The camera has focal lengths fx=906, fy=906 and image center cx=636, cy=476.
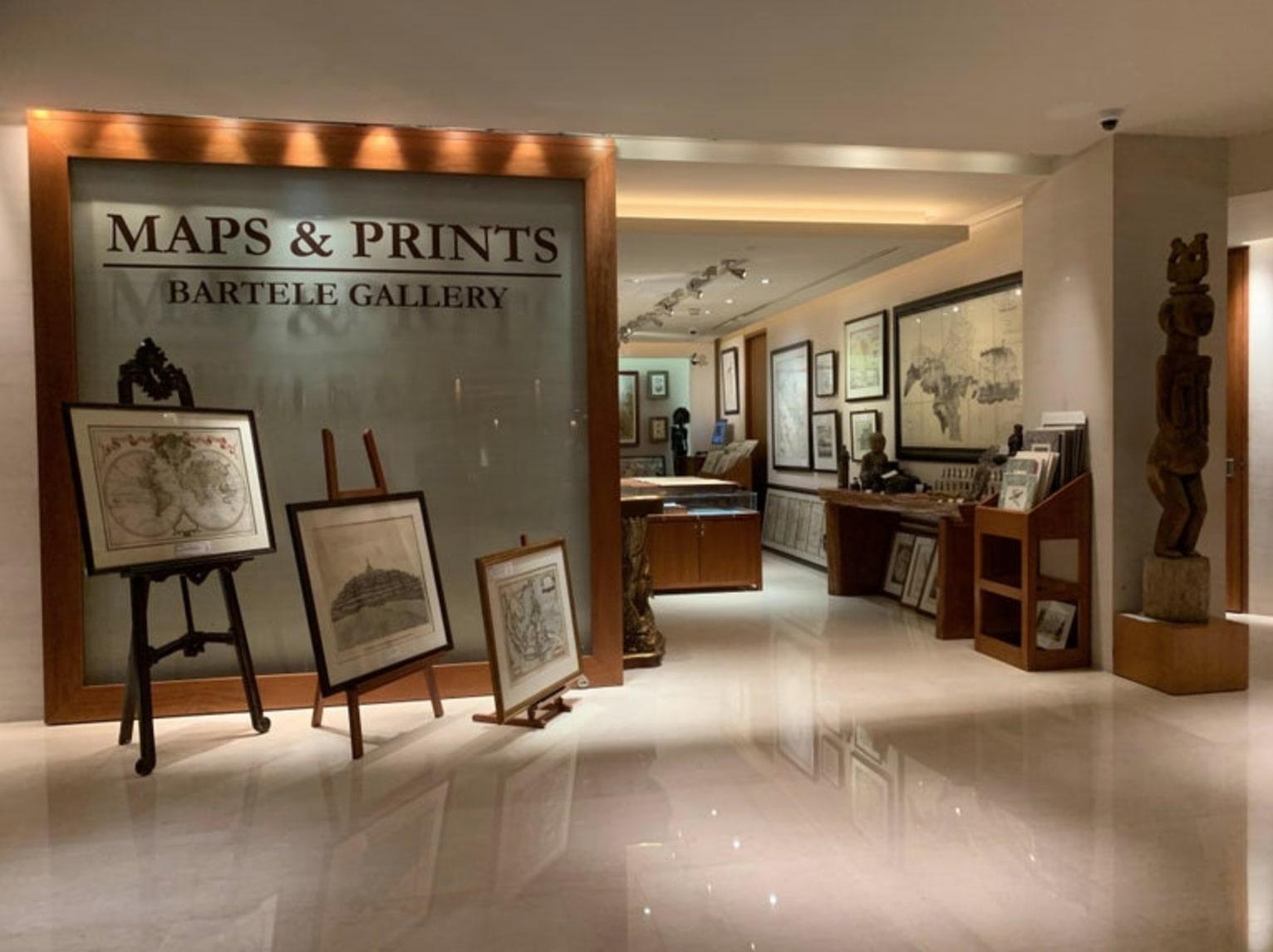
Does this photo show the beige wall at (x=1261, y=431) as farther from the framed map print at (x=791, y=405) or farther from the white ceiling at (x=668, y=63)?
the framed map print at (x=791, y=405)

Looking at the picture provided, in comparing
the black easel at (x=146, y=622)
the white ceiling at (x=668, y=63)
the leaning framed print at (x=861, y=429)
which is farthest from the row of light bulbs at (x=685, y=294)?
the black easel at (x=146, y=622)

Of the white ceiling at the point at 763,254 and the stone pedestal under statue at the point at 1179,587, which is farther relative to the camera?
the white ceiling at the point at 763,254

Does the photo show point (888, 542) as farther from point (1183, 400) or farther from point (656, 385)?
point (656, 385)

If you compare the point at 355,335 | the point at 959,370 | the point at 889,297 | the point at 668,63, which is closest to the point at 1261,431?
the point at 959,370

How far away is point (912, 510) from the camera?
260 inches

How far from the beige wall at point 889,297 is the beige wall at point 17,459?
570 centimetres

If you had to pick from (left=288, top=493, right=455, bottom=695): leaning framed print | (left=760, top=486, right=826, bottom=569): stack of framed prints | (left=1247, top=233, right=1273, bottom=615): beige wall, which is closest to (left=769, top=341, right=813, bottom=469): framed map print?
(left=760, top=486, right=826, bottom=569): stack of framed prints

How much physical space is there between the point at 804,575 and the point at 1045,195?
446 centimetres

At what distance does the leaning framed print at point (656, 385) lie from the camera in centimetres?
1381

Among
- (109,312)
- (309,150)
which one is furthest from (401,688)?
(309,150)

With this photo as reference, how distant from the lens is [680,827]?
316cm

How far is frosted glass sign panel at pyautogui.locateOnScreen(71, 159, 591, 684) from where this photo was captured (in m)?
4.57

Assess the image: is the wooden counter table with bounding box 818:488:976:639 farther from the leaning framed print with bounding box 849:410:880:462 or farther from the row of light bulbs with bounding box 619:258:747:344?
the row of light bulbs with bounding box 619:258:747:344

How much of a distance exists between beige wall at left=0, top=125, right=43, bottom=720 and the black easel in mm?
590
